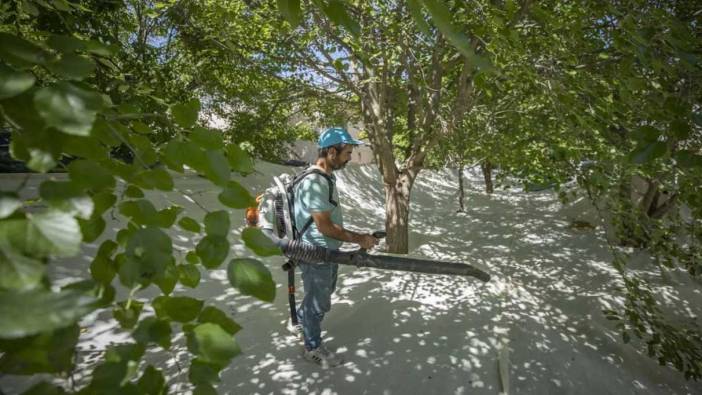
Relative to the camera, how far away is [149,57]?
683 centimetres

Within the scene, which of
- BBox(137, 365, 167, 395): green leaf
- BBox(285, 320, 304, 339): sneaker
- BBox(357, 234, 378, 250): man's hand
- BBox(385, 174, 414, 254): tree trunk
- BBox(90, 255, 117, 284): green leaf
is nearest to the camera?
BBox(137, 365, 167, 395): green leaf

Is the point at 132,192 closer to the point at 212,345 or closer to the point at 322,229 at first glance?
the point at 212,345

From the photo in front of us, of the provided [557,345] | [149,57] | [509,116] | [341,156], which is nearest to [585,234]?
[509,116]

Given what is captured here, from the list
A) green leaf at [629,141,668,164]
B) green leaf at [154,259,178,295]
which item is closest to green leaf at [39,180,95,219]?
green leaf at [154,259,178,295]

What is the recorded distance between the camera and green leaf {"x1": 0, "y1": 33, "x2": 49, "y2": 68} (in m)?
0.54

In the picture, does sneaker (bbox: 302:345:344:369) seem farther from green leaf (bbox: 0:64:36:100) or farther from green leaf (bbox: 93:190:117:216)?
green leaf (bbox: 0:64:36:100)

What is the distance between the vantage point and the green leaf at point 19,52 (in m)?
0.54

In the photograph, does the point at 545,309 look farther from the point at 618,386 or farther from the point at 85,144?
the point at 85,144

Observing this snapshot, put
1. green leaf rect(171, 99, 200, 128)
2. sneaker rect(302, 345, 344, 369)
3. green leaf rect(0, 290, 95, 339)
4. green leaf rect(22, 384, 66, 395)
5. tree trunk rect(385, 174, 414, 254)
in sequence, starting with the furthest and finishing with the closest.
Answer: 1. tree trunk rect(385, 174, 414, 254)
2. sneaker rect(302, 345, 344, 369)
3. green leaf rect(171, 99, 200, 128)
4. green leaf rect(22, 384, 66, 395)
5. green leaf rect(0, 290, 95, 339)

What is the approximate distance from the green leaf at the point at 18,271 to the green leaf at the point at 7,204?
38mm

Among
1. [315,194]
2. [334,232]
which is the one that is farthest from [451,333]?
[315,194]

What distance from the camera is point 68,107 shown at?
0.50m

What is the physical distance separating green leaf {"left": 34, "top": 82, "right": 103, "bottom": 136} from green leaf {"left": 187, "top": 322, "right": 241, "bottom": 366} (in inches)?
13.2

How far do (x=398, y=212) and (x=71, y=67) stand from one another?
20.4 ft
